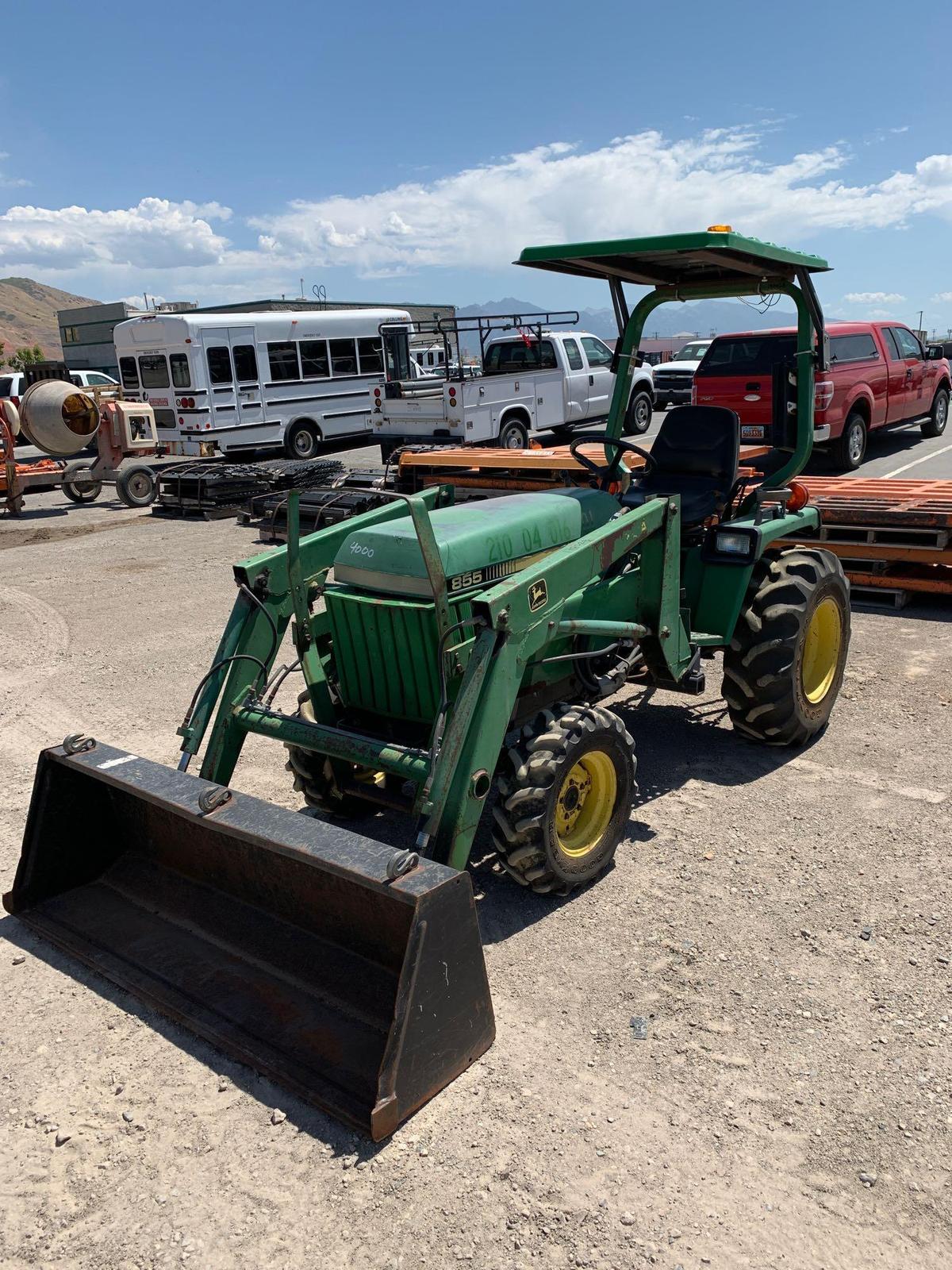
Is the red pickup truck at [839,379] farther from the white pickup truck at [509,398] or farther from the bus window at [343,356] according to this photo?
the bus window at [343,356]

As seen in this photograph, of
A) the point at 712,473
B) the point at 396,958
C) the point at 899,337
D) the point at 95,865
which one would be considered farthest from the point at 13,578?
the point at 899,337

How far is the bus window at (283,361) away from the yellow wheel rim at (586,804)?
14853 mm

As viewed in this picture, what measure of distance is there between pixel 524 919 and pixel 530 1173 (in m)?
1.25

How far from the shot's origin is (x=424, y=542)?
12.0ft

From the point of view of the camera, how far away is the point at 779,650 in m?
4.93

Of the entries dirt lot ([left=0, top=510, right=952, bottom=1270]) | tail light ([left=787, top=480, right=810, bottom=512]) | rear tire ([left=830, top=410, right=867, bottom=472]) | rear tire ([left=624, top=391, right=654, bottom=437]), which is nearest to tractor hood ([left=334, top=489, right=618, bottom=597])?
dirt lot ([left=0, top=510, right=952, bottom=1270])

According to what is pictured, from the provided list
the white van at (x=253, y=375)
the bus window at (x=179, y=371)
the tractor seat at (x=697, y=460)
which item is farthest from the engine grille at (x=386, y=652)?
the bus window at (x=179, y=371)

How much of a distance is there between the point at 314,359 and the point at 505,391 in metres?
4.57

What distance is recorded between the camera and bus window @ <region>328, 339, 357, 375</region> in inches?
727

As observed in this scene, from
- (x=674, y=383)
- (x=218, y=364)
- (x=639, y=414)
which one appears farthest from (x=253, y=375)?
(x=674, y=383)

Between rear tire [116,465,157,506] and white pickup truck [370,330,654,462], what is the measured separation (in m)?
3.49

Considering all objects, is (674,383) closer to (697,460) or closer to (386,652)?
(697,460)

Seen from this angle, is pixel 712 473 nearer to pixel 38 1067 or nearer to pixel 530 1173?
pixel 530 1173

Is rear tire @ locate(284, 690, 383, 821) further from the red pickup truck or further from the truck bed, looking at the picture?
the truck bed
